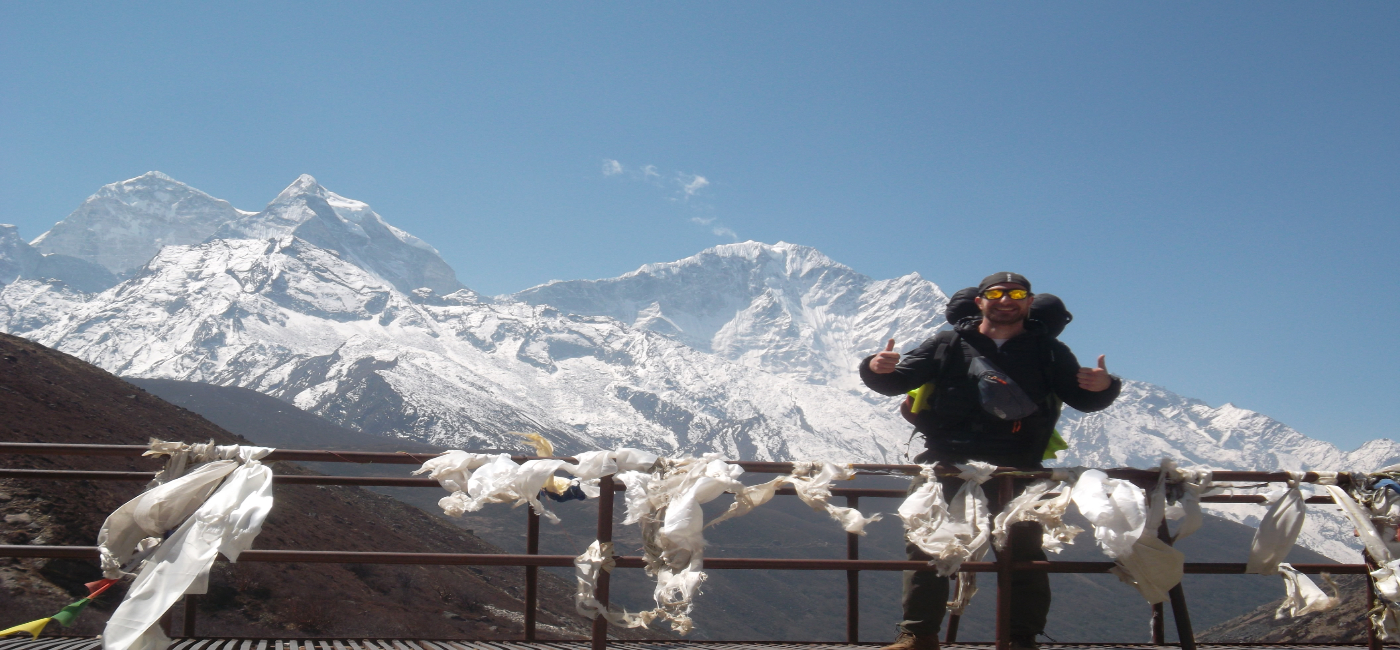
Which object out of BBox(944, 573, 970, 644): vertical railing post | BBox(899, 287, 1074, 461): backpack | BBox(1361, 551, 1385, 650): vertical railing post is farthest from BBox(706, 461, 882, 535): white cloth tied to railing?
BBox(1361, 551, 1385, 650): vertical railing post

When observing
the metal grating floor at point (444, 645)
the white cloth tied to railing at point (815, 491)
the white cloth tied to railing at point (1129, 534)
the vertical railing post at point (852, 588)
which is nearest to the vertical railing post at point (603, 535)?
the white cloth tied to railing at point (815, 491)

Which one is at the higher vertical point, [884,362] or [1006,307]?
[1006,307]

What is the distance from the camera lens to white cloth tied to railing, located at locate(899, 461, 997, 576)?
3.65m

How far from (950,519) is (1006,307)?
3.40 feet

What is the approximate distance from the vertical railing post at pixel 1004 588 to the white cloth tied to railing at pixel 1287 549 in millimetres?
1034

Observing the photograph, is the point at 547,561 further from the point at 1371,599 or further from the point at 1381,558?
the point at 1371,599

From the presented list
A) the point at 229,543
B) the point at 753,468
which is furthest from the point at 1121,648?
the point at 229,543

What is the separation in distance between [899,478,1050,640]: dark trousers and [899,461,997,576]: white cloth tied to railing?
0.38ft

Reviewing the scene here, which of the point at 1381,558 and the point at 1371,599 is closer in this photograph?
the point at 1381,558

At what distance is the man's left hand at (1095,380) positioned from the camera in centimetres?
393

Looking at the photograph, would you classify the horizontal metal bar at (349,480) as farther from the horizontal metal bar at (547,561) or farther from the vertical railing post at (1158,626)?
the vertical railing post at (1158,626)

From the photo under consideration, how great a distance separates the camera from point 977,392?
4031 millimetres

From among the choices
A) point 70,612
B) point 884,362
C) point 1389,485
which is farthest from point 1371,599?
point 70,612

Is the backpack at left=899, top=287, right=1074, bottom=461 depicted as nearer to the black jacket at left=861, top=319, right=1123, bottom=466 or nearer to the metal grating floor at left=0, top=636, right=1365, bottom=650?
the black jacket at left=861, top=319, right=1123, bottom=466
